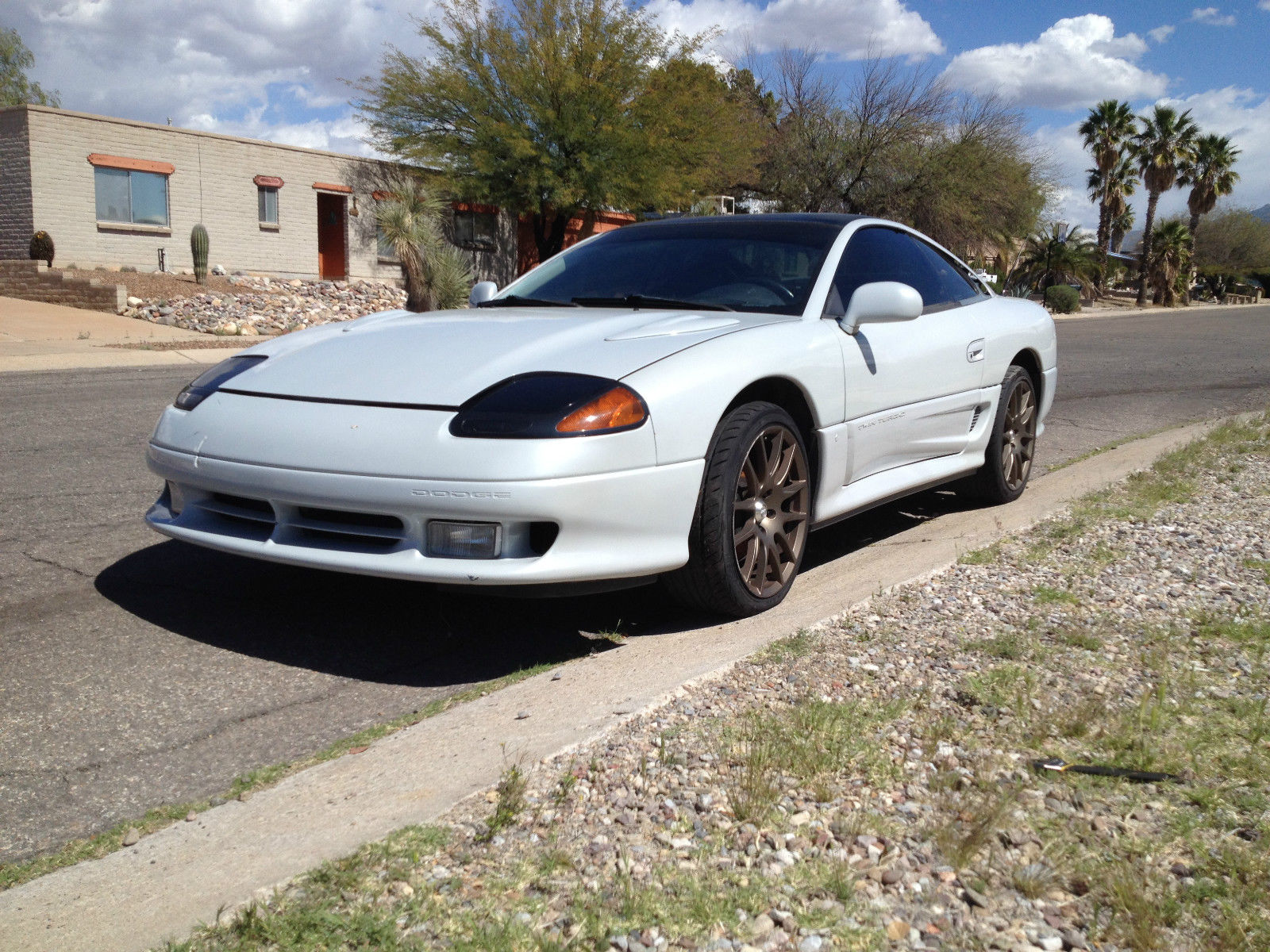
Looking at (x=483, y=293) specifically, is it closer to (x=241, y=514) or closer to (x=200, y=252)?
(x=241, y=514)

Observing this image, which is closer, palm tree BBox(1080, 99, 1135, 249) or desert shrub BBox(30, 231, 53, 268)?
desert shrub BBox(30, 231, 53, 268)

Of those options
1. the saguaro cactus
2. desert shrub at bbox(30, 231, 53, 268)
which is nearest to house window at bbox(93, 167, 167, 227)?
desert shrub at bbox(30, 231, 53, 268)

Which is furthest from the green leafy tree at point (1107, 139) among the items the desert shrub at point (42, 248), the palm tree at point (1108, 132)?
the desert shrub at point (42, 248)

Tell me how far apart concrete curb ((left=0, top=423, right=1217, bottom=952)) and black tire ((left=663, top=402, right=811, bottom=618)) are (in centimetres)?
12

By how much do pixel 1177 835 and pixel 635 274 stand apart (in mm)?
3229

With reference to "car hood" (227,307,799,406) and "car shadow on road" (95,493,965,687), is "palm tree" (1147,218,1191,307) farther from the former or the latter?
"car shadow on road" (95,493,965,687)

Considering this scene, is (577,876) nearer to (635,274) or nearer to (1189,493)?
(635,274)

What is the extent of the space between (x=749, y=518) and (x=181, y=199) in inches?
1085

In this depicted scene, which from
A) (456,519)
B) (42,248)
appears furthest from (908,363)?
(42,248)

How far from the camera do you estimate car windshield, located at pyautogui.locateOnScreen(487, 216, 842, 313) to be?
463 centimetres

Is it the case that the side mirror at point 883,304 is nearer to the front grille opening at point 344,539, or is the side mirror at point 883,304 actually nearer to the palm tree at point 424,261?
the front grille opening at point 344,539

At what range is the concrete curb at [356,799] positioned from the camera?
2.11 meters

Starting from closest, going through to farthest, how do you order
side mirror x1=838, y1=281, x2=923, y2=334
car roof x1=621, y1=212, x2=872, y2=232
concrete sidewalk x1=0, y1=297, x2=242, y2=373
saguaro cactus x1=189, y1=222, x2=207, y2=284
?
1. side mirror x1=838, y1=281, x2=923, y2=334
2. car roof x1=621, y1=212, x2=872, y2=232
3. concrete sidewalk x1=0, y1=297, x2=242, y2=373
4. saguaro cactus x1=189, y1=222, x2=207, y2=284

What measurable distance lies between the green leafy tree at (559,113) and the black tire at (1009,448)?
24.3 m
